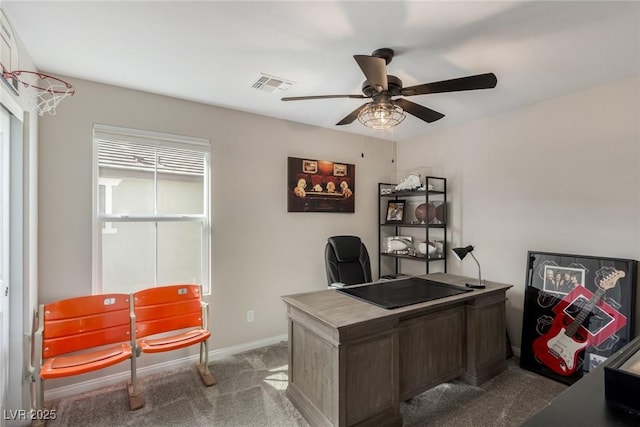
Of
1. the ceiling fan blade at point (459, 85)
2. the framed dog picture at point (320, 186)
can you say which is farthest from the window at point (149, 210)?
the ceiling fan blade at point (459, 85)

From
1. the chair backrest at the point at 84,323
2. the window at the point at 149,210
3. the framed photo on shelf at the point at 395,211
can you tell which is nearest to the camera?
the chair backrest at the point at 84,323

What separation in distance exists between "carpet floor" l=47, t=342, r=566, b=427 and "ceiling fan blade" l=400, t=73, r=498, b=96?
2.19 m

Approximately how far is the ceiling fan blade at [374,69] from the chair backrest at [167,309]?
2.30m

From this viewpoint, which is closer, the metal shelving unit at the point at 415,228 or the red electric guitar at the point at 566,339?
the red electric guitar at the point at 566,339

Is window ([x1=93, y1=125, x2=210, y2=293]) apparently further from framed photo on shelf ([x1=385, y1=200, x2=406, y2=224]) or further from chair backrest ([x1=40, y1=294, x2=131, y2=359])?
framed photo on shelf ([x1=385, y1=200, x2=406, y2=224])

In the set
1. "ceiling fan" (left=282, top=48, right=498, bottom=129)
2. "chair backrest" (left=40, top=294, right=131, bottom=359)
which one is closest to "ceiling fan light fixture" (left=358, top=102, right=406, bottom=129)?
"ceiling fan" (left=282, top=48, right=498, bottom=129)

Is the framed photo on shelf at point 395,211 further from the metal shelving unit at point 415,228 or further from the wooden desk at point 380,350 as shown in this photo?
the wooden desk at point 380,350

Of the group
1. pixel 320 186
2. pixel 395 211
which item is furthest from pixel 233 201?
pixel 395 211

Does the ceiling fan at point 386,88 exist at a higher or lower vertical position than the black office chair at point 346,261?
higher

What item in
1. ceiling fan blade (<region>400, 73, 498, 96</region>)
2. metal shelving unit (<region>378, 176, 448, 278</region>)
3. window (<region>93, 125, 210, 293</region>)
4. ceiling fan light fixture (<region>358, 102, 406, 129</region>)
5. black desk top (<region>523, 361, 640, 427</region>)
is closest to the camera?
black desk top (<region>523, 361, 640, 427</region>)

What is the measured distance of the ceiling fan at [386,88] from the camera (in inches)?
67.7

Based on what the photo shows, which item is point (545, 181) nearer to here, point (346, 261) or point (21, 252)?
point (346, 261)

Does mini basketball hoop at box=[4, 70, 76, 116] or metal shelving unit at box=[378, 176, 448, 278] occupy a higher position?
mini basketball hoop at box=[4, 70, 76, 116]

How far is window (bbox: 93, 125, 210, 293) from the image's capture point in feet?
8.44
